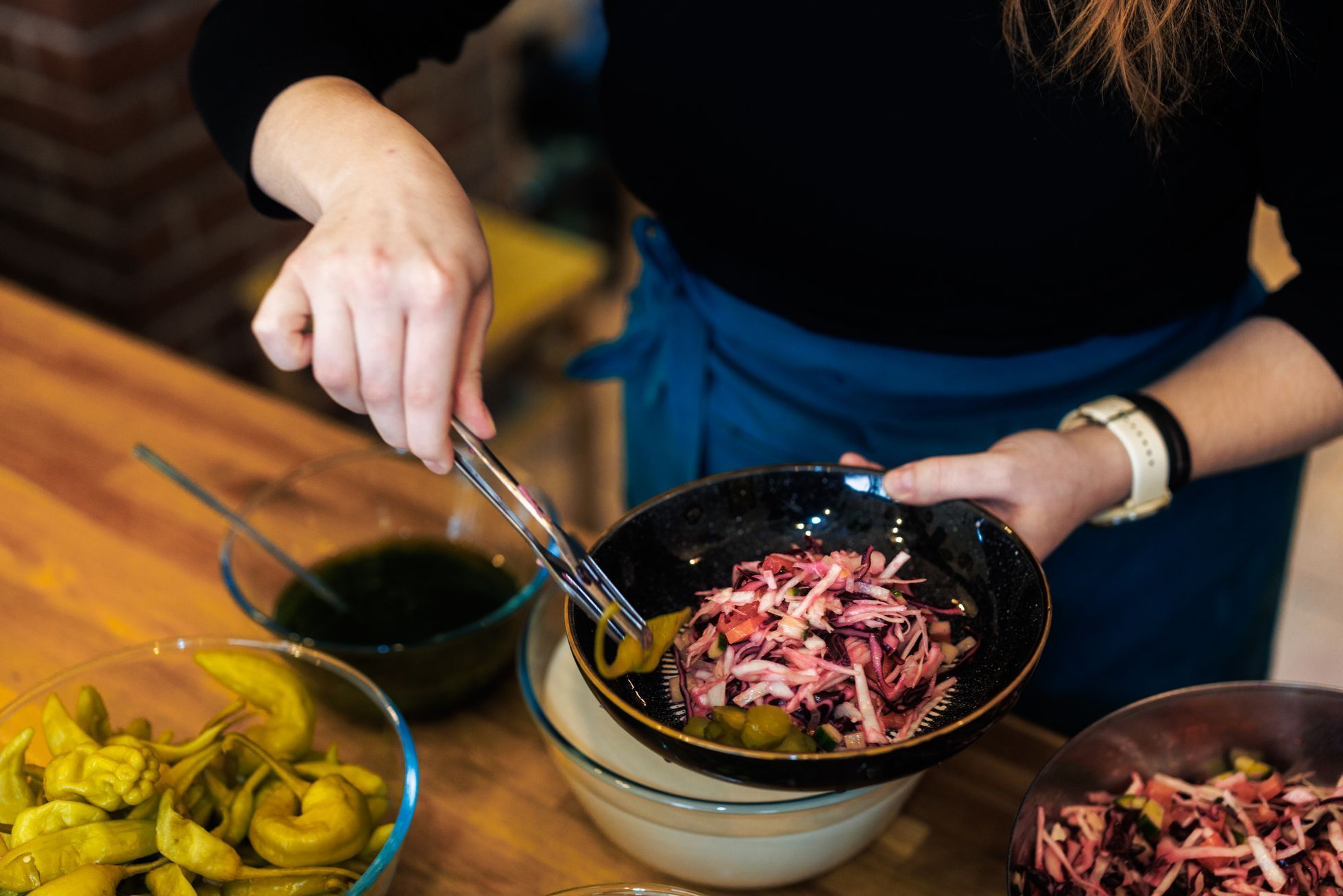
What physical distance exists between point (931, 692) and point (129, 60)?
1967mm

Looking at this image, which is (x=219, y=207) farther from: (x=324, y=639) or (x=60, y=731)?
(x=60, y=731)

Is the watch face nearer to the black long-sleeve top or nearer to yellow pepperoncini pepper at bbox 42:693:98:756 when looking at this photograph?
the black long-sleeve top

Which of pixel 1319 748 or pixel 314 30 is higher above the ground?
pixel 314 30

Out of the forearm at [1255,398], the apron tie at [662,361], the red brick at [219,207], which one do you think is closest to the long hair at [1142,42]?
the forearm at [1255,398]

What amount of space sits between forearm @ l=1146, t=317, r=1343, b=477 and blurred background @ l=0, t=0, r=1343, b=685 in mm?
1510

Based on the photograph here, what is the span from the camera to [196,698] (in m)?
0.92

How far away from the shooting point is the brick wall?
6.79 ft

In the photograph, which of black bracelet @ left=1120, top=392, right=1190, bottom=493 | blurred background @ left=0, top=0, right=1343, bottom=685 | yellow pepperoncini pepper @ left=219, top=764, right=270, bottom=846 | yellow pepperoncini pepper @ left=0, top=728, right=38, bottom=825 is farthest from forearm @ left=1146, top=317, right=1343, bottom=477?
blurred background @ left=0, top=0, right=1343, bottom=685

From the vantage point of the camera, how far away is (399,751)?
32.4 inches

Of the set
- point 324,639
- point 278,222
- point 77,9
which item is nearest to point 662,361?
point 324,639

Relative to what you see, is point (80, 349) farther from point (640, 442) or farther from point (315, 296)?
point (315, 296)

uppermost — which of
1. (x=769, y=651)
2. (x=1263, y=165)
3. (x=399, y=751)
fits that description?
(x=1263, y=165)

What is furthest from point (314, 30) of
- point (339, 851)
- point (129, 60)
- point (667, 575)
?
point (129, 60)

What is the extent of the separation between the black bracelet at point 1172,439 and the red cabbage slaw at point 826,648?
10.8 inches
